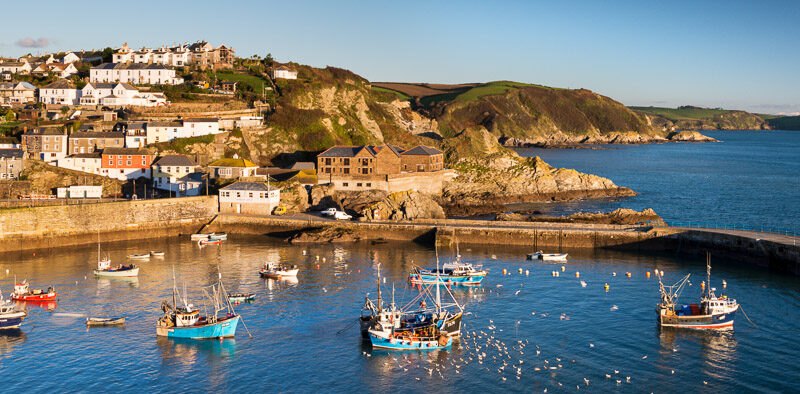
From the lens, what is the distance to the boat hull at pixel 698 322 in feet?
172

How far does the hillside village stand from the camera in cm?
9750

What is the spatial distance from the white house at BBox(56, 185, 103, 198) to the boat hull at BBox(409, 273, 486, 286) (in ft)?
180

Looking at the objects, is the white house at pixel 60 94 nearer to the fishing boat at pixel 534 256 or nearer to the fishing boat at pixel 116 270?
the fishing boat at pixel 116 270

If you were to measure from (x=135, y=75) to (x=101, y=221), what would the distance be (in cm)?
6538

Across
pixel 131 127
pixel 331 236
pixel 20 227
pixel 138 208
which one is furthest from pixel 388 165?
pixel 20 227

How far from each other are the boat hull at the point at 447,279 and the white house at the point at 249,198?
117 ft

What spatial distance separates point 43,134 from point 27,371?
71593 mm

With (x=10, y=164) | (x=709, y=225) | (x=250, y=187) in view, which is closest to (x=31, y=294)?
(x=250, y=187)

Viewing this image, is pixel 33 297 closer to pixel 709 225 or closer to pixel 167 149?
pixel 167 149

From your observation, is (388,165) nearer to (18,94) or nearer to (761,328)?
(761,328)

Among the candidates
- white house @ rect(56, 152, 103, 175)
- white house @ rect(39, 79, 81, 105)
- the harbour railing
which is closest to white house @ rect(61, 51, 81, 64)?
white house @ rect(39, 79, 81, 105)

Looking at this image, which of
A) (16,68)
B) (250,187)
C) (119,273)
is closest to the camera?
(119,273)

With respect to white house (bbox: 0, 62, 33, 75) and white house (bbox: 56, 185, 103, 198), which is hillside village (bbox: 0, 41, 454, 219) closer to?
white house (bbox: 56, 185, 103, 198)

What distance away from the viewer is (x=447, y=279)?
65312 millimetres
